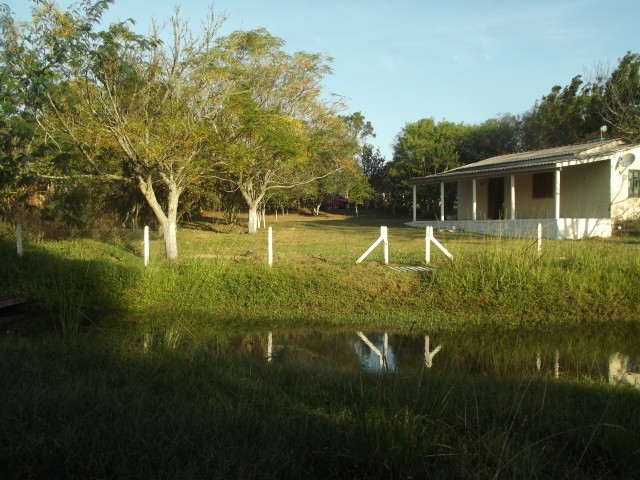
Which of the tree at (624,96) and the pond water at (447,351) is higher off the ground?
the tree at (624,96)

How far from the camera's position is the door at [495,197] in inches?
1056

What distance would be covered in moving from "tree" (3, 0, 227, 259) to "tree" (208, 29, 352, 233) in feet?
4.37

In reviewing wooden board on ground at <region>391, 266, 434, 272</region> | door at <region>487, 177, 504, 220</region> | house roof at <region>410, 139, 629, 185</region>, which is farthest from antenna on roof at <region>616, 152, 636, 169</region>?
wooden board on ground at <region>391, 266, 434, 272</region>

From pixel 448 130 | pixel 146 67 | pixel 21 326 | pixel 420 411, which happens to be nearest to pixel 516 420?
pixel 420 411

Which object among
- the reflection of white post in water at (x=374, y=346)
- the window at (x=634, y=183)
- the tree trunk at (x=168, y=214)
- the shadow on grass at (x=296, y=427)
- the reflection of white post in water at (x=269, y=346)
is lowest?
the reflection of white post in water at (x=374, y=346)

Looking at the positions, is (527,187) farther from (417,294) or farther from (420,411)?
(420,411)

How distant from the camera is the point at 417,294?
36.5ft

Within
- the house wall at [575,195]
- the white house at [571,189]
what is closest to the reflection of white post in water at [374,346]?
the white house at [571,189]

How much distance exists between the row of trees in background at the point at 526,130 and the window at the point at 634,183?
8.35 metres

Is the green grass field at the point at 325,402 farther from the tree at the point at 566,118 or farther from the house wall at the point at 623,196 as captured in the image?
→ the tree at the point at 566,118

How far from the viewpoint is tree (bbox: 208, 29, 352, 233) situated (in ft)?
59.9

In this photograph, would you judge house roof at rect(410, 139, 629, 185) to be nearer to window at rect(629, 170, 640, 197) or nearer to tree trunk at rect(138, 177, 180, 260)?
window at rect(629, 170, 640, 197)

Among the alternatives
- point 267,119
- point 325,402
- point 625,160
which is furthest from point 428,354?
point 625,160

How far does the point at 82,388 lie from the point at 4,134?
36.3 ft
